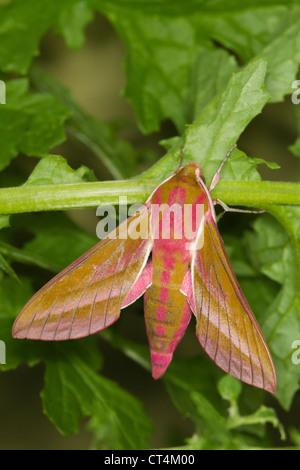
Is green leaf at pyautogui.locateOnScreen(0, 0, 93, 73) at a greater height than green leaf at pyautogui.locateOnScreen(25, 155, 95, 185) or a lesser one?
greater

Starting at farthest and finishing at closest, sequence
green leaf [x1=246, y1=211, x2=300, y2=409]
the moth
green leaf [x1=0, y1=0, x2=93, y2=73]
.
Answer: green leaf [x1=0, y1=0, x2=93, y2=73], green leaf [x1=246, y1=211, x2=300, y2=409], the moth

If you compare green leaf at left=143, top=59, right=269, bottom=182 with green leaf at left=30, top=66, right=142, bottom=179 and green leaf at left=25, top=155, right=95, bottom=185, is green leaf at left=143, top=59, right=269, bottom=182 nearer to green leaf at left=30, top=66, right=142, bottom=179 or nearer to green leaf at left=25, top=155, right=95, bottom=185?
green leaf at left=25, top=155, right=95, bottom=185

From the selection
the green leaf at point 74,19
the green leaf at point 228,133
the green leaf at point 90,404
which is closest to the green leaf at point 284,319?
Answer: the green leaf at point 228,133

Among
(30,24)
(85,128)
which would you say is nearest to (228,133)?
(85,128)

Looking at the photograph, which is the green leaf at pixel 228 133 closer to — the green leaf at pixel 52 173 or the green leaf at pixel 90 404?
the green leaf at pixel 52 173

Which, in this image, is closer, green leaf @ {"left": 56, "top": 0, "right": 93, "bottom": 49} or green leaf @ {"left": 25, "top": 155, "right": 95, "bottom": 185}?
green leaf @ {"left": 25, "top": 155, "right": 95, "bottom": 185}

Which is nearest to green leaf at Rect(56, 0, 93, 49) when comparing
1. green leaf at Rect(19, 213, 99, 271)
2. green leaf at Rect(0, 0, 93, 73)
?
green leaf at Rect(0, 0, 93, 73)

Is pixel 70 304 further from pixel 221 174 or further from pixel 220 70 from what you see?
pixel 220 70

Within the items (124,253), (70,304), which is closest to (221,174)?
(124,253)
